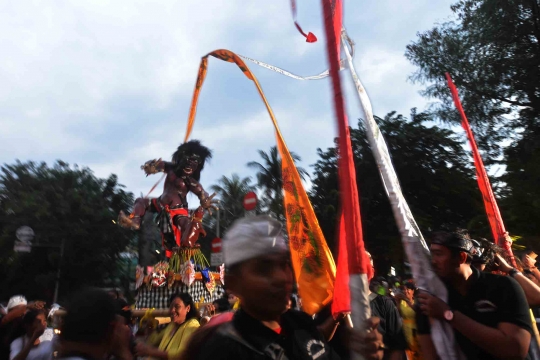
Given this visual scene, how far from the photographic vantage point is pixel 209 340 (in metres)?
1.61

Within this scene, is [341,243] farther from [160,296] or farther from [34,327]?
[160,296]

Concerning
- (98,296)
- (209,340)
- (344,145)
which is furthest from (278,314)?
(98,296)

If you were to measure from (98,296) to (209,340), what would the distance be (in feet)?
3.38

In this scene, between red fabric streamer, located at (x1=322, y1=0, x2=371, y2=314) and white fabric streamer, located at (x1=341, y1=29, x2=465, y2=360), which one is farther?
white fabric streamer, located at (x1=341, y1=29, x2=465, y2=360)

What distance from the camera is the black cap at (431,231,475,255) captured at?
2465 millimetres

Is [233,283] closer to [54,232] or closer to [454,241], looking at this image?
[454,241]

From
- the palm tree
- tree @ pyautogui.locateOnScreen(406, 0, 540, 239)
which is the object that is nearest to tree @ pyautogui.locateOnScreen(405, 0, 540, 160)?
tree @ pyautogui.locateOnScreen(406, 0, 540, 239)

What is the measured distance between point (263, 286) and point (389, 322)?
2162 millimetres

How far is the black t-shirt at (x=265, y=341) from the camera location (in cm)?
152

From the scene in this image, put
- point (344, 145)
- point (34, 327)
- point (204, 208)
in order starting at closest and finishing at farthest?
point (344, 145) → point (34, 327) → point (204, 208)

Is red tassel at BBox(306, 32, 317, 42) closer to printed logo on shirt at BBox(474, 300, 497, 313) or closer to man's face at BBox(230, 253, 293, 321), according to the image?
man's face at BBox(230, 253, 293, 321)

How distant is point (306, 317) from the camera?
189 centimetres

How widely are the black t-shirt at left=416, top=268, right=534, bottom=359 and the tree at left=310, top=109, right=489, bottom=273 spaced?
18.0 m

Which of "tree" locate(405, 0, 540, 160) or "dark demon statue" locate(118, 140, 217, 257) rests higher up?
"tree" locate(405, 0, 540, 160)
